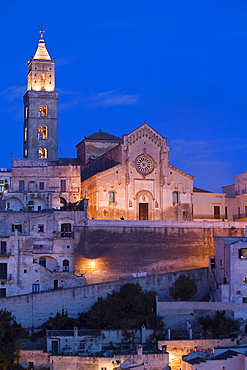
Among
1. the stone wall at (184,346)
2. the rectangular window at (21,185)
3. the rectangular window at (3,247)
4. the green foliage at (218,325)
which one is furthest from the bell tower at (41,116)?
the stone wall at (184,346)

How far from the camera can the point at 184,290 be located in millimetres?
57188

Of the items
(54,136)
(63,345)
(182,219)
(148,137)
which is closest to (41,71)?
(54,136)

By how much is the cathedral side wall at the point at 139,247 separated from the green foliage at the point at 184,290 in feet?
16.8

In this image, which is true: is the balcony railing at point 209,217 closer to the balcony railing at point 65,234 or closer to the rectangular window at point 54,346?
the balcony railing at point 65,234

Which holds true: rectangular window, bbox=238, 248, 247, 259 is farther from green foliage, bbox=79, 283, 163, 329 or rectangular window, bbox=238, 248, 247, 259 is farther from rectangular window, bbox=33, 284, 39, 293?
rectangular window, bbox=33, 284, 39, 293

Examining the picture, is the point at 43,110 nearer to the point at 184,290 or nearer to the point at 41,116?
the point at 41,116

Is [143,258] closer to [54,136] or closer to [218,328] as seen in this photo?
[218,328]

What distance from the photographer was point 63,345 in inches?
1994

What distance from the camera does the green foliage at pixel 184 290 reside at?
5719 cm

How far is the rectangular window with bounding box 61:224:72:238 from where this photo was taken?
62.0m

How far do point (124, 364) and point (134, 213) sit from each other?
65.7 ft

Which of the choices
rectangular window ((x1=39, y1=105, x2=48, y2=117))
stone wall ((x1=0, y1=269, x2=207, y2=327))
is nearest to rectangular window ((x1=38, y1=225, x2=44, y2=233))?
stone wall ((x1=0, y1=269, x2=207, y2=327))

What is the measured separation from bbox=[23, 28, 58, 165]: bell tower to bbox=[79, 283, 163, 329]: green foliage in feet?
75.6

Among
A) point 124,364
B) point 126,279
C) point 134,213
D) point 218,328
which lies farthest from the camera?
Result: point 134,213
